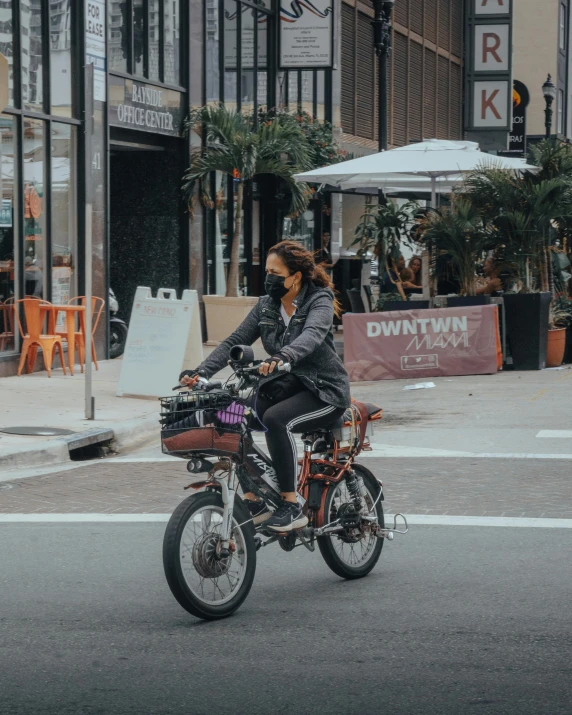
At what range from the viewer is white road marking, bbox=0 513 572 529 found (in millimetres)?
7629

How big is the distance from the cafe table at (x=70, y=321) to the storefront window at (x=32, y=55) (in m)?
2.70

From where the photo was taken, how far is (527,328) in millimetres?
17109

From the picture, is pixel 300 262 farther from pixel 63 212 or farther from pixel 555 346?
pixel 555 346

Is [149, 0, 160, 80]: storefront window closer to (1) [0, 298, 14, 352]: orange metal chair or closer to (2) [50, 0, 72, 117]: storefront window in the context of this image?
(2) [50, 0, 72, 117]: storefront window

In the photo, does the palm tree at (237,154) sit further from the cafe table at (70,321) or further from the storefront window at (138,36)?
the cafe table at (70,321)

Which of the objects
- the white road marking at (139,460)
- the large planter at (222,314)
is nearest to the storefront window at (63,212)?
the large planter at (222,314)

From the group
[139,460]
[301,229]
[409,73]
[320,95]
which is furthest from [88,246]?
[409,73]

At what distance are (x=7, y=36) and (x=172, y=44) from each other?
4.50 meters

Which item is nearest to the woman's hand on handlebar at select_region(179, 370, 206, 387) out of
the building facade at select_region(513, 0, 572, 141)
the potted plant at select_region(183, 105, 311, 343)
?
the potted plant at select_region(183, 105, 311, 343)

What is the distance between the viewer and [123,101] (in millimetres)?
18031

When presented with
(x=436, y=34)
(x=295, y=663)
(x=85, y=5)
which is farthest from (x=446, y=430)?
(x=436, y=34)

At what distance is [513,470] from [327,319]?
4158 mm

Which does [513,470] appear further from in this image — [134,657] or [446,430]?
[134,657]

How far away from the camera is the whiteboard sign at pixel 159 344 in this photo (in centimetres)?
1327
